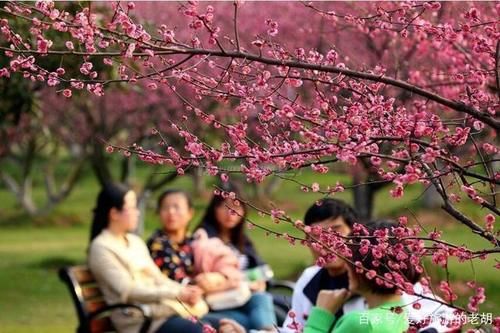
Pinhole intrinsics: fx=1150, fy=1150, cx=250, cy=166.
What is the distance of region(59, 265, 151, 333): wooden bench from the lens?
751cm

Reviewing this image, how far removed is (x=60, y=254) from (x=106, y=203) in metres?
14.7

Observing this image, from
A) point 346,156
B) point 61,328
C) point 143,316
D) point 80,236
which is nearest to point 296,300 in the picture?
point 143,316

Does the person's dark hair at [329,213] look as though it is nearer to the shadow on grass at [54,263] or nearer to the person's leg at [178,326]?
the person's leg at [178,326]

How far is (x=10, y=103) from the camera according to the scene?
36.7 ft

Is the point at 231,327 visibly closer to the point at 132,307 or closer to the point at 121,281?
the point at 132,307

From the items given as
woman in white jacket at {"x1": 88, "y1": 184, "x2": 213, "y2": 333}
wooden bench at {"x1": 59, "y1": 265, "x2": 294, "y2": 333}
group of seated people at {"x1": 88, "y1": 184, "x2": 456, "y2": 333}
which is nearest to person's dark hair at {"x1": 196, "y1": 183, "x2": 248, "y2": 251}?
group of seated people at {"x1": 88, "y1": 184, "x2": 456, "y2": 333}

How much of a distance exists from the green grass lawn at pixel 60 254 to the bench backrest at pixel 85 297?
2499mm

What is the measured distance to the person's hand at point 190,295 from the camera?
7703mm

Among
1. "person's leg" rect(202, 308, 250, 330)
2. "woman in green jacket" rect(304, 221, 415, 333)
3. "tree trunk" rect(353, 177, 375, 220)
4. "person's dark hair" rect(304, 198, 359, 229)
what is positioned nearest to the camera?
"woman in green jacket" rect(304, 221, 415, 333)

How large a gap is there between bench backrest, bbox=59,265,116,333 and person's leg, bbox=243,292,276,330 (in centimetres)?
99

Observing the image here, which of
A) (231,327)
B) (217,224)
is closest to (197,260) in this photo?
(217,224)

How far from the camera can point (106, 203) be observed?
778cm

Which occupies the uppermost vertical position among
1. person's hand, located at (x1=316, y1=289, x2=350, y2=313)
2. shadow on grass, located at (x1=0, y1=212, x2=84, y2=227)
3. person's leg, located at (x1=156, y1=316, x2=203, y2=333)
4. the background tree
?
the background tree

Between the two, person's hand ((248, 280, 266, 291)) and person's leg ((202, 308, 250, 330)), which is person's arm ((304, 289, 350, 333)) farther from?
person's hand ((248, 280, 266, 291))
